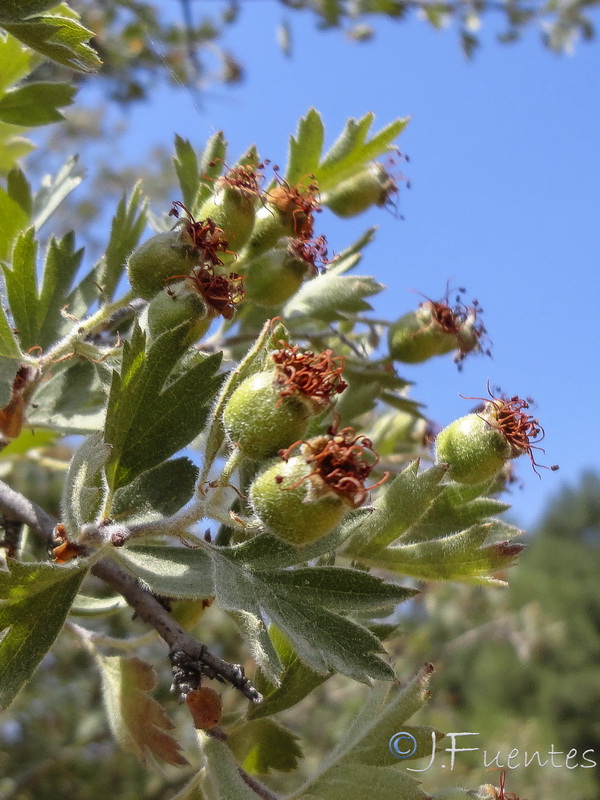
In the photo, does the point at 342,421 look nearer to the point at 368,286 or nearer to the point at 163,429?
the point at 368,286

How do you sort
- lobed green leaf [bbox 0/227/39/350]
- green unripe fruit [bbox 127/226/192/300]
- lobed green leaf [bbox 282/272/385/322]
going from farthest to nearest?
lobed green leaf [bbox 282/272/385/322]
lobed green leaf [bbox 0/227/39/350]
green unripe fruit [bbox 127/226/192/300]

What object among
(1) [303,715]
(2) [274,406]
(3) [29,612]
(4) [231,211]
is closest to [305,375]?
(2) [274,406]

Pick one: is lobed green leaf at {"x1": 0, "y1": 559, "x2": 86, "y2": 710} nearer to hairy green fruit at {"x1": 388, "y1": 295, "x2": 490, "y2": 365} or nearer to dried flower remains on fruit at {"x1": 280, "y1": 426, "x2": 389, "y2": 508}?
dried flower remains on fruit at {"x1": 280, "y1": 426, "x2": 389, "y2": 508}

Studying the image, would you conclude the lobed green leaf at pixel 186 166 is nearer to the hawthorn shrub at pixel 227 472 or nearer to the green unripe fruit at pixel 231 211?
the hawthorn shrub at pixel 227 472

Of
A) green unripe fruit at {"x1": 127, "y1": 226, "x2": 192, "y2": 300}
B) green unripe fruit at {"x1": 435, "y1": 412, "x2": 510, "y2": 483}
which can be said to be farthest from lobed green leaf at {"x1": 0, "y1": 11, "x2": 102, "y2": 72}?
green unripe fruit at {"x1": 435, "y1": 412, "x2": 510, "y2": 483}

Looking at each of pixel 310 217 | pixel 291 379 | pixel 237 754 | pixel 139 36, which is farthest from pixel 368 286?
pixel 139 36
